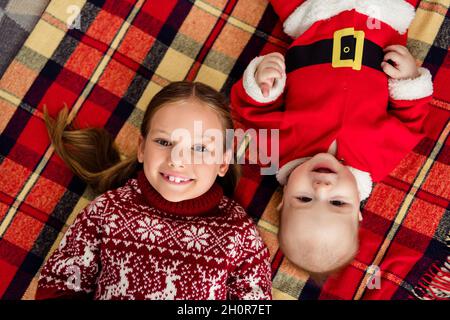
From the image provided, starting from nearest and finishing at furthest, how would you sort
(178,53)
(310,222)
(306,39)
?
(310,222), (306,39), (178,53)

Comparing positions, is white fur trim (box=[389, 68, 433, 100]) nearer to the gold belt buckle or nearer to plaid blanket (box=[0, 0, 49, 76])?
the gold belt buckle

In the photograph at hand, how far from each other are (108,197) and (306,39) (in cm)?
65

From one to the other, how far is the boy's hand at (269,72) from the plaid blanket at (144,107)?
156 mm

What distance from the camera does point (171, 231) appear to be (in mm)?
1186

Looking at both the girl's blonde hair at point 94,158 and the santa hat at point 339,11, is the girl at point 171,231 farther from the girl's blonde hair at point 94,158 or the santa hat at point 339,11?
the santa hat at point 339,11

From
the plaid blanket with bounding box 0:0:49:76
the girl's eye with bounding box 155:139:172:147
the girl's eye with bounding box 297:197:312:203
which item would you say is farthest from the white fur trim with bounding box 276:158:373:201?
the plaid blanket with bounding box 0:0:49:76

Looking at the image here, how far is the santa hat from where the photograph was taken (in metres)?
1.26

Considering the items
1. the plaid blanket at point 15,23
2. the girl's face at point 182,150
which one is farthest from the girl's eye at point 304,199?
the plaid blanket at point 15,23

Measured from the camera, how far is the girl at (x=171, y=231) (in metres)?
1.14

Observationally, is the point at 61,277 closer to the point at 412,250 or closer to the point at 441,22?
the point at 412,250

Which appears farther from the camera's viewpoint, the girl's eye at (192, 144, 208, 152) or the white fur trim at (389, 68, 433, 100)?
the white fur trim at (389, 68, 433, 100)

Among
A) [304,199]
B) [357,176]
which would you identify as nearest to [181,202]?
[304,199]
